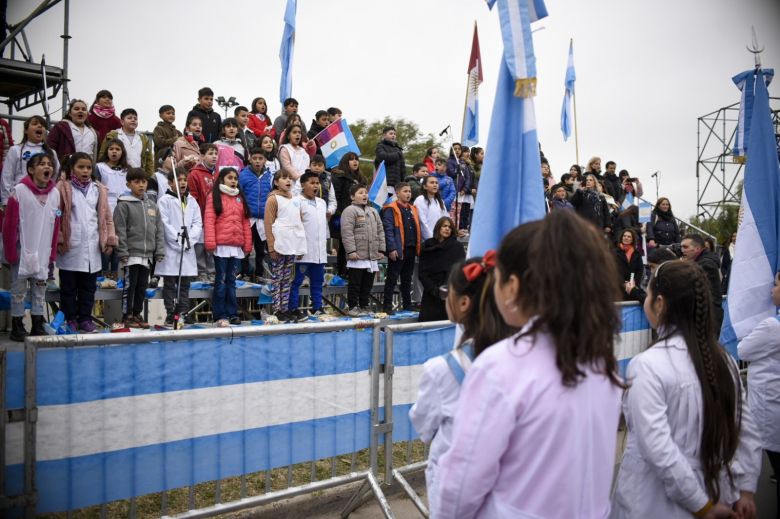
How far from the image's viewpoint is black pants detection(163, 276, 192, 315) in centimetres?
769

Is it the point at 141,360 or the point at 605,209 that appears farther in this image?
the point at 605,209

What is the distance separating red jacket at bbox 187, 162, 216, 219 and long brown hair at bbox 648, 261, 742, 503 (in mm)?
7248

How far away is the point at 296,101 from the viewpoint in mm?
11125

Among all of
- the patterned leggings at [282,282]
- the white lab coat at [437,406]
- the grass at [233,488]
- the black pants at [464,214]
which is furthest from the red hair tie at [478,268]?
the black pants at [464,214]

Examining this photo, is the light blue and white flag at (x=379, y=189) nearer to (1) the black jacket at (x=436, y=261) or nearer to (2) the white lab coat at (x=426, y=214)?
(2) the white lab coat at (x=426, y=214)

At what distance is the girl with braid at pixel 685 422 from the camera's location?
2.41 meters

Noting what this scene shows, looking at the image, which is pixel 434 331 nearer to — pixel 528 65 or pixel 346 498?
pixel 346 498

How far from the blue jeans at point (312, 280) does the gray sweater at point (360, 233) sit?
0.55 meters

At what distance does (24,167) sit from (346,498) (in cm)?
641

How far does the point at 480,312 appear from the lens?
2.20 metres

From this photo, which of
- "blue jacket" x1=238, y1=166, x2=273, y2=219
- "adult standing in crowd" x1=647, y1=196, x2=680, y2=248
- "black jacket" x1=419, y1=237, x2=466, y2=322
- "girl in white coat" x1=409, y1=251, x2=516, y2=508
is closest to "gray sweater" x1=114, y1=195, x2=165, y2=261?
"blue jacket" x1=238, y1=166, x2=273, y2=219

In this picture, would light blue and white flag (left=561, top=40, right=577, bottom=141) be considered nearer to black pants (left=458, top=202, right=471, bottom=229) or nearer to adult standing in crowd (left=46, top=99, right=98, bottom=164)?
black pants (left=458, top=202, right=471, bottom=229)

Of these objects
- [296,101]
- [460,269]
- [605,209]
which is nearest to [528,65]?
[460,269]

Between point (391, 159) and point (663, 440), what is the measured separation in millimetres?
9478
